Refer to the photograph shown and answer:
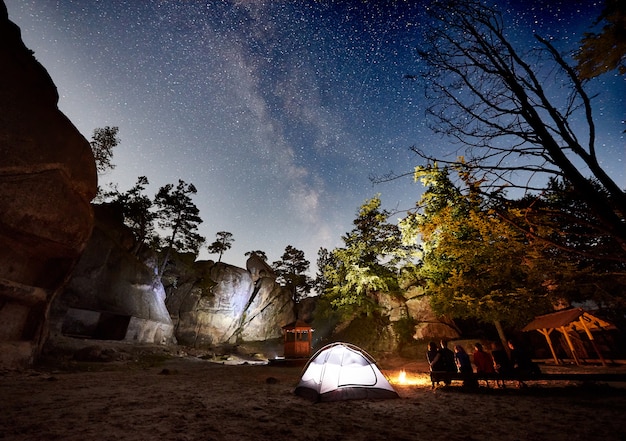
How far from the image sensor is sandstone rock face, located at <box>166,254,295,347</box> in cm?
3569

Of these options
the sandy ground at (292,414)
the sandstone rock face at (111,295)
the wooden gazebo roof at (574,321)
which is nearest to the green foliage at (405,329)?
the wooden gazebo roof at (574,321)

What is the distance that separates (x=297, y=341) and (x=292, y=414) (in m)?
15.7

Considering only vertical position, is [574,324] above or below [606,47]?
below

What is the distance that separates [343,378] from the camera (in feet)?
23.5

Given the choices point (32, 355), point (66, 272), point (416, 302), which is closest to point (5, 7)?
point (66, 272)

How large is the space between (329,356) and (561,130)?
7421mm

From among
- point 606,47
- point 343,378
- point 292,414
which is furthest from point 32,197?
point 606,47

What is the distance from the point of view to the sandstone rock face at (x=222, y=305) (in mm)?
35688

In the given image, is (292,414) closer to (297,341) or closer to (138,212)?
(297,341)

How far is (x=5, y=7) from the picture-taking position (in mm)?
11328

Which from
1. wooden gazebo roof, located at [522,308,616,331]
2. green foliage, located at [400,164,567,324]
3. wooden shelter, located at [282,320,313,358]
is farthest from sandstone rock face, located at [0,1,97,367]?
wooden gazebo roof, located at [522,308,616,331]

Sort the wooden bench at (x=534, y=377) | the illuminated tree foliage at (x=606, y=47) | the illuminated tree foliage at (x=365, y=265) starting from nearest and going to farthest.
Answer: the illuminated tree foliage at (x=606, y=47) → the wooden bench at (x=534, y=377) → the illuminated tree foliage at (x=365, y=265)

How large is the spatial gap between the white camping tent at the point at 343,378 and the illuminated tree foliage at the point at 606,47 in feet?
26.1

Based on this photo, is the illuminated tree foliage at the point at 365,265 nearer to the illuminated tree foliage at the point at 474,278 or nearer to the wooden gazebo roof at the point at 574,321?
the illuminated tree foliage at the point at 474,278
